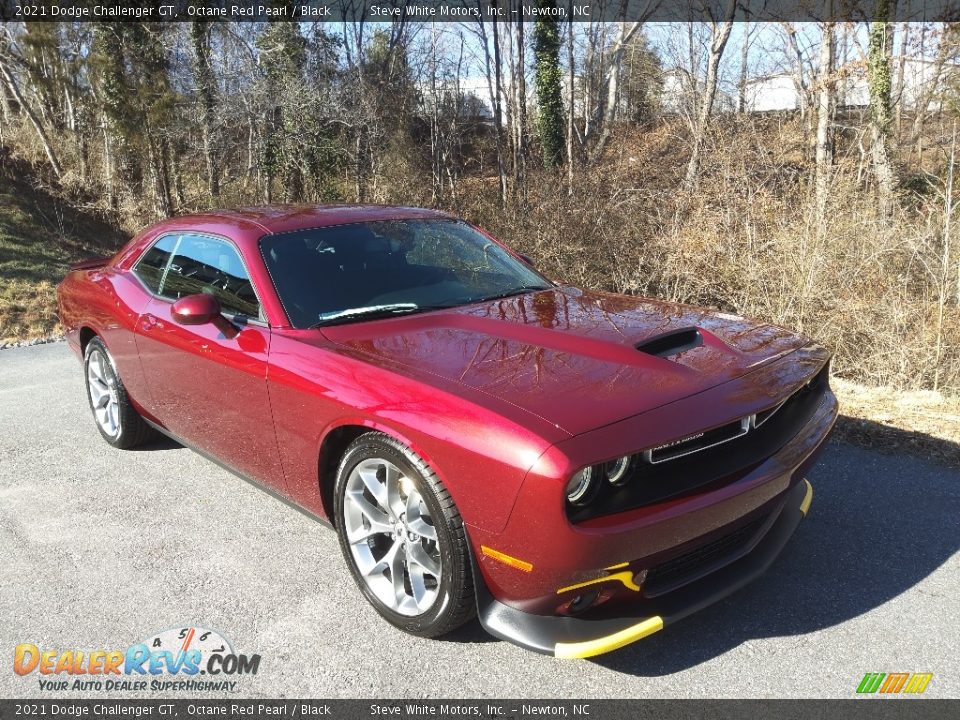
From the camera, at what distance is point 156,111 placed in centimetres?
1478

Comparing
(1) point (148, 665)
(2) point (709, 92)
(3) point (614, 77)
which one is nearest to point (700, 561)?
(1) point (148, 665)

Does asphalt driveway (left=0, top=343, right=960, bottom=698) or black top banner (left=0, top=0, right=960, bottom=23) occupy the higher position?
black top banner (left=0, top=0, right=960, bottom=23)

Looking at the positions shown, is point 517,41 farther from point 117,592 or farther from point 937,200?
point 117,592

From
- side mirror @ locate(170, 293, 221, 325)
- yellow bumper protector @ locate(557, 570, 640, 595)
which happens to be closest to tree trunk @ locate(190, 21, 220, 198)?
side mirror @ locate(170, 293, 221, 325)

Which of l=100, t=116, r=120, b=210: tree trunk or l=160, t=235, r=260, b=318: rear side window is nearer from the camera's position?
l=160, t=235, r=260, b=318: rear side window

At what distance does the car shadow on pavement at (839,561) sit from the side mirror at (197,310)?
2181 mm

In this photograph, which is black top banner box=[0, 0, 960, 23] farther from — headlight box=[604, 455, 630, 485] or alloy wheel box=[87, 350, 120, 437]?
headlight box=[604, 455, 630, 485]

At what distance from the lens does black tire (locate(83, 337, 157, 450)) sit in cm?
458

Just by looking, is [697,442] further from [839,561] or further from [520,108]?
[520,108]

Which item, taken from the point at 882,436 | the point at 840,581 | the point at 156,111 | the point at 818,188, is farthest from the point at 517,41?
the point at 840,581

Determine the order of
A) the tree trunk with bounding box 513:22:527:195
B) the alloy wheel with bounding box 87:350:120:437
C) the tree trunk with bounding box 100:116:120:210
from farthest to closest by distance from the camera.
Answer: the tree trunk with bounding box 100:116:120:210 → the tree trunk with bounding box 513:22:527:195 → the alloy wheel with bounding box 87:350:120:437

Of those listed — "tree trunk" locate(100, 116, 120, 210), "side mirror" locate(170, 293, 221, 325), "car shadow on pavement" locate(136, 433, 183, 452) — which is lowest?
"car shadow on pavement" locate(136, 433, 183, 452)

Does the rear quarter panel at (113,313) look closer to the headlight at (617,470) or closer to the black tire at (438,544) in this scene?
the black tire at (438,544)

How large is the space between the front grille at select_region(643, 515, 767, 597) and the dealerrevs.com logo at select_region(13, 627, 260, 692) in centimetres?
140
